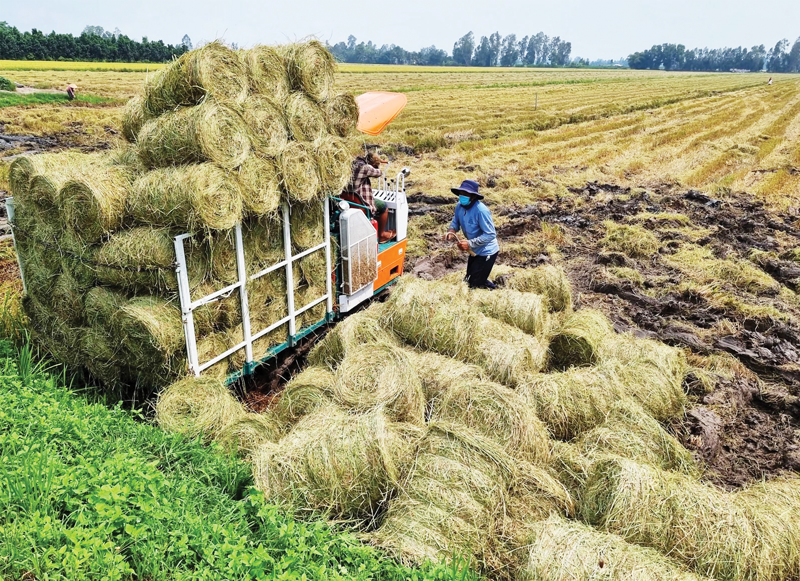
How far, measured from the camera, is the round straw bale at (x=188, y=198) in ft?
16.1

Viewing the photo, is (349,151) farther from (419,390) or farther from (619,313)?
(619,313)

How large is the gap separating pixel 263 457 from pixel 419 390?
5.11 ft

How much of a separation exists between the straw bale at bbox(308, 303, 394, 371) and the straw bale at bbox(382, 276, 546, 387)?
21 centimetres

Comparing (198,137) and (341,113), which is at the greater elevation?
(341,113)

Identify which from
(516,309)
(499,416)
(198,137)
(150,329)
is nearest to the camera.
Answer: (499,416)

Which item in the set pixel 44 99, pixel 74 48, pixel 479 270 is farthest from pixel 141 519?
pixel 74 48

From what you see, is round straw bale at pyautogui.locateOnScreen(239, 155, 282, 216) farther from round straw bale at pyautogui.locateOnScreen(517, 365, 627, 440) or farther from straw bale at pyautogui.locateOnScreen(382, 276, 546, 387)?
round straw bale at pyautogui.locateOnScreen(517, 365, 627, 440)

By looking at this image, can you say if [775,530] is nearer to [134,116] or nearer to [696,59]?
[134,116]

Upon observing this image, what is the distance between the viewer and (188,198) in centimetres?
487

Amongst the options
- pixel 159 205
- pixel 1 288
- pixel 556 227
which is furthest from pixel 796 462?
pixel 1 288

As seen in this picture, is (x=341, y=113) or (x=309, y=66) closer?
(x=309, y=66)

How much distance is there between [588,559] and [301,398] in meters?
2.88

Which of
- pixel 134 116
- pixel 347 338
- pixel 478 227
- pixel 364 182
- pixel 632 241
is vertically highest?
pixel 134 116

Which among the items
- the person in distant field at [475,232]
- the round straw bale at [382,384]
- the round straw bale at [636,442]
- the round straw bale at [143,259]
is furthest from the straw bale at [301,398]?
the person in distant field at [475,232]
